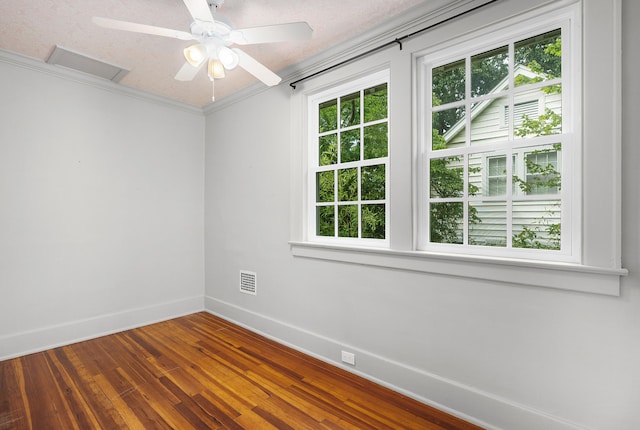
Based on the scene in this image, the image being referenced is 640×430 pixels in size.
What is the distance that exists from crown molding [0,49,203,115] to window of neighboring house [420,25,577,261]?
310 cm

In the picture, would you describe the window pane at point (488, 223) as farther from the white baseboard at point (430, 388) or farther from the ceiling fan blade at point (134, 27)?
the ceiling fan blade at point (134, 27)

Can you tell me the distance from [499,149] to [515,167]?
0.15m

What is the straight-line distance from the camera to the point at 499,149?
200 centimetres

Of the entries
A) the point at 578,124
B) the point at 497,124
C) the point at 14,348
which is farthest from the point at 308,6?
the point at 14,348

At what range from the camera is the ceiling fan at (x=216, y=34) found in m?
1.69

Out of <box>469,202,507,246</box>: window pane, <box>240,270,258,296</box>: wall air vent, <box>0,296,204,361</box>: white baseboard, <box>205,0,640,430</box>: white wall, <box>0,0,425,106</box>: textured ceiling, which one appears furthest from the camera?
<box>240,270,258,296</box>: wall air vent

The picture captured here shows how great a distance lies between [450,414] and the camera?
2039 millimetres

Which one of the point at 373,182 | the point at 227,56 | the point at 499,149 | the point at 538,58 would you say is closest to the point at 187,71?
the point at 227,56

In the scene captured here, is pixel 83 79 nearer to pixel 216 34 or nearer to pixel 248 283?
pixel 216 34

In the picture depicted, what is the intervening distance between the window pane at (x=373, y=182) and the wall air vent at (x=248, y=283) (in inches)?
64.1

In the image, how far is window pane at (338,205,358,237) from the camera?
2796 mm

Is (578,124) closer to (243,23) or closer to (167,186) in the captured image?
(243,23)

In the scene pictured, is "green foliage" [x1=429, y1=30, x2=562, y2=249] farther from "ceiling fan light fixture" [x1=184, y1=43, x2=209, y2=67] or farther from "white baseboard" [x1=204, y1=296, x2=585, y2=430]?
"ceiling fan light fixture" [x1=184, y1=43, x2=209, y2=67]

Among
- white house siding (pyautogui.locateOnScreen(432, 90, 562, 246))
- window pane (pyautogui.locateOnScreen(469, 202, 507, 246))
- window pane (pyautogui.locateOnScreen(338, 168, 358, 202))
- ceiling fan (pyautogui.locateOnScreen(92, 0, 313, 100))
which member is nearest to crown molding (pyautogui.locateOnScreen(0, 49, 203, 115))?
ceiling fan (pyautogui.locateOnScreen(92, 0, 313, 100))
